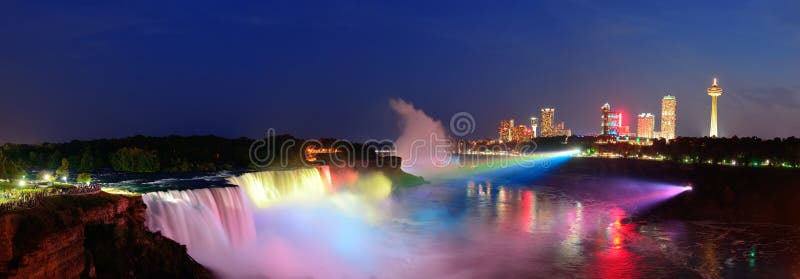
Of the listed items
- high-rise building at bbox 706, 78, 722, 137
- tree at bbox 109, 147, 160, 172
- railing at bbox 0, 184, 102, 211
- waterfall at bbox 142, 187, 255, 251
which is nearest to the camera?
railing at bbox 0, 184, 102, 211

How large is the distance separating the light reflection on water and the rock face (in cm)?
1008

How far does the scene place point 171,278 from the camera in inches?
627

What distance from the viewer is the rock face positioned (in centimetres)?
1165

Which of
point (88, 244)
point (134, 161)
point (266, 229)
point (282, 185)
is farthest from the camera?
point (134, 161)

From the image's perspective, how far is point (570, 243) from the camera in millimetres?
27469

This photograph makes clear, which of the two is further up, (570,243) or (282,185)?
(282,185)

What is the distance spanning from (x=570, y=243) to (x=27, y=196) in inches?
910

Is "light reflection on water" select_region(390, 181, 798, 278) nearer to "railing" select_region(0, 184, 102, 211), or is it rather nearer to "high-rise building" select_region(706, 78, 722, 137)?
"railing" select_region(0, 184, 102, 211)

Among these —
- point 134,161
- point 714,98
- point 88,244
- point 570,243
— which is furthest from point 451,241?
point 714,98

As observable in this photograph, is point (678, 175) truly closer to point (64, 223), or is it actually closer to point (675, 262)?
point (675, 262)

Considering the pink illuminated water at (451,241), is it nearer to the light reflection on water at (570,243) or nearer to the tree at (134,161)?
the light reflection on water at (570,243)

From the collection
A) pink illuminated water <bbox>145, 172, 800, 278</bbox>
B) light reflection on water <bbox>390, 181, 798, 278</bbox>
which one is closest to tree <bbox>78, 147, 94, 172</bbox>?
pink illuminated water <bbox>145, 172, 800, 278</bbox>

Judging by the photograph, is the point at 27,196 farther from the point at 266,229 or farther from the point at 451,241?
the point at 451,241

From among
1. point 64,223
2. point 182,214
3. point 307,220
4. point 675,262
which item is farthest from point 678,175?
point 64,223
